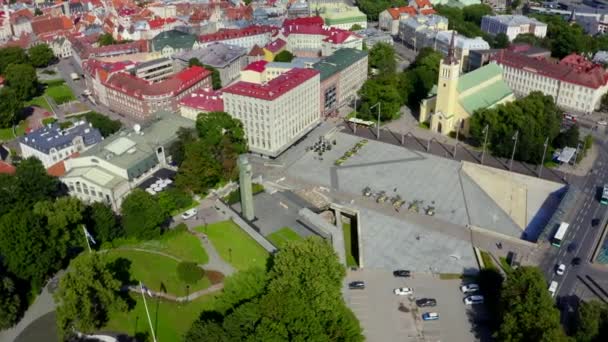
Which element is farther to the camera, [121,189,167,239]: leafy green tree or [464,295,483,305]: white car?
[121,189,167,239]: leafy green tree

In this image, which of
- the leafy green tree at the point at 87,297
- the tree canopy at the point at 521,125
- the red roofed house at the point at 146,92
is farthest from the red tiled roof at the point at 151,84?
the tree canopy at the point at 521,125

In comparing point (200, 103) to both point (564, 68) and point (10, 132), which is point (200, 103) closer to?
point (10, 132)

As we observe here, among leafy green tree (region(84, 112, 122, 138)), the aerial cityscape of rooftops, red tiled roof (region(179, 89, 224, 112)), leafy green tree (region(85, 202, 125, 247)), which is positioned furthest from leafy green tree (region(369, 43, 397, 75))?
leafy green tree (region(85, 202, 125, 247))

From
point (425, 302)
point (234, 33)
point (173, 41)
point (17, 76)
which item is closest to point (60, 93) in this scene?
point (17, 76)

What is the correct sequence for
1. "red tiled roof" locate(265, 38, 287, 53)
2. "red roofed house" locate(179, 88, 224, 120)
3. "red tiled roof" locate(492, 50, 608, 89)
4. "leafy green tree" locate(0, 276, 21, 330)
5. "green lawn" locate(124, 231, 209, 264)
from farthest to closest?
"red tiled roof" locate(265, 38, 287, 53), "red tiled roof" locate(492, 50, 608, 89), "red roofed house" locate(179, 88, 224, 120), "green lawn" locate(124, 231, 209, 264), "leafy green tree" locate(0, 276, 21, 330)

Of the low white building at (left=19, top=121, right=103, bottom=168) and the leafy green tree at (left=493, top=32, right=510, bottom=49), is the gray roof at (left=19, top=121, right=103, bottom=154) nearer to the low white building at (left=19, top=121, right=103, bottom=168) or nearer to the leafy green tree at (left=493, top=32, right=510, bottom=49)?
the low white building at (left=19, top=121, right=103, bottom=168)

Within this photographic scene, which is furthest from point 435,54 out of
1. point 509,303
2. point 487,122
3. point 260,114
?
point 509,303

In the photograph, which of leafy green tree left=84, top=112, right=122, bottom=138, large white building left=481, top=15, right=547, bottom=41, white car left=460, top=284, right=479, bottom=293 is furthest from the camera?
large white building left=481, top=15, right=547, bottom=41

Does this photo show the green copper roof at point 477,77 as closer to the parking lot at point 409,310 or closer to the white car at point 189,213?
the parking lot at point 409,310
